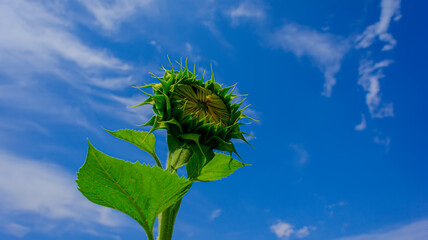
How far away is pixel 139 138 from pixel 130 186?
70 centimetres

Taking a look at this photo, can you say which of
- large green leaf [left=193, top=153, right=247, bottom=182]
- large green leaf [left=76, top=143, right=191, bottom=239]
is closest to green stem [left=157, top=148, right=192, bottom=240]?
large green leaf [left=76, top=143, right=191, bottom=239]

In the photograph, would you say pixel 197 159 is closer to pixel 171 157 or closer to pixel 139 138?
pixel 171 157

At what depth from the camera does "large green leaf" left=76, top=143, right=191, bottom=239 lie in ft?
10.6

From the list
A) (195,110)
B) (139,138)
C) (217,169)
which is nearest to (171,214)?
(217,169)

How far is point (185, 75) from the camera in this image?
379 centimetres

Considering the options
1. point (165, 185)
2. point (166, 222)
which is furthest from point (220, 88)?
point (166, 222)

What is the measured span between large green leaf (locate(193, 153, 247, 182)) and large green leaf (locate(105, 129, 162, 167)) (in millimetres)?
479

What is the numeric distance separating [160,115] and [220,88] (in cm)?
79

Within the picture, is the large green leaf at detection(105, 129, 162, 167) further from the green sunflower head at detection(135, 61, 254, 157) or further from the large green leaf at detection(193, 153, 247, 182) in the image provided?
the large green leaf at detection(193, 153, 247, 182)

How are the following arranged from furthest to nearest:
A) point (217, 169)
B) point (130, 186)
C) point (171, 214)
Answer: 1. point (217, 169)
2. point (171, 214)
3. point (130, 186)

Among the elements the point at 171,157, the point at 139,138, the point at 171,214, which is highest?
the point at 139,138

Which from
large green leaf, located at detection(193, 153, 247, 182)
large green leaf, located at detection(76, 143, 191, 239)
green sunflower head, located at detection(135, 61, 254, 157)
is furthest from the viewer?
large green leaf, located at detection(193, 153, 247, 182)

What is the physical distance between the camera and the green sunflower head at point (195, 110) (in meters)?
3.52

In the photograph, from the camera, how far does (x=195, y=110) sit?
12.3 ft
